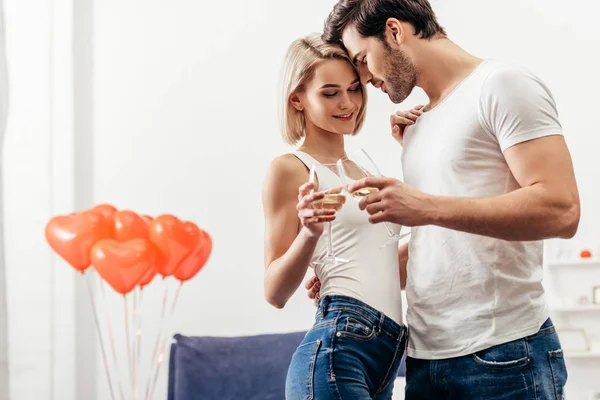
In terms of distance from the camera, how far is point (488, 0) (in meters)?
4.54

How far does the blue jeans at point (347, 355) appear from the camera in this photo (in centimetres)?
154

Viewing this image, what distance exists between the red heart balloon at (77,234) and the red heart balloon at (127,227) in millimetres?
53

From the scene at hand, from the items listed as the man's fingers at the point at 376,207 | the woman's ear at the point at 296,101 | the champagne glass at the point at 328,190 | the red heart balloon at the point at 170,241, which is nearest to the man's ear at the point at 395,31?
the woman's ear at the point at 296,101

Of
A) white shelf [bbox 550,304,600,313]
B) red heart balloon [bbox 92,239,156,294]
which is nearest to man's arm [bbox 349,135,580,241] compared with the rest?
red heart balloon [bbox 92,239,156,294]

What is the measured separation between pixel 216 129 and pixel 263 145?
0.91 ft

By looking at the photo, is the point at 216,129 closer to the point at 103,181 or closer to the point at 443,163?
the point at 103,181

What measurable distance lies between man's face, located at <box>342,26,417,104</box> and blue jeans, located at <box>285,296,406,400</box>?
1.65ft

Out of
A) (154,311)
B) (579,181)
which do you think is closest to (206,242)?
(154,311)

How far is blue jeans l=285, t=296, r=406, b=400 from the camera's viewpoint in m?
1.54

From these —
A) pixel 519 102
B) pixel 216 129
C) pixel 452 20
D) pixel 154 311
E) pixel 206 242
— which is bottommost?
pixel 154 311

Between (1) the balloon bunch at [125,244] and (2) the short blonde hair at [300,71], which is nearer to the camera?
(2) the short blonde hair at [300,71]

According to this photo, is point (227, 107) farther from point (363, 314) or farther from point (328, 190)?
point (328, 190)

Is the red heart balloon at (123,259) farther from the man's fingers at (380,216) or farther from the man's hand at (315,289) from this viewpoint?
the man's fingers at (380,216)

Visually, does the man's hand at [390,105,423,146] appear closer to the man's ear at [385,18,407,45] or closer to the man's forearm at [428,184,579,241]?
the man's ear at [385,18,407,45]
